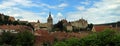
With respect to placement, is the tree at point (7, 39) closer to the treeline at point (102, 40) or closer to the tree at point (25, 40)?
the tree at point (25, 40)

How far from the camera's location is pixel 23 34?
81062mm

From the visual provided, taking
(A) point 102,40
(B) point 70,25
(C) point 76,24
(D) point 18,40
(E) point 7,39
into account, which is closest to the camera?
(A) point 102,40

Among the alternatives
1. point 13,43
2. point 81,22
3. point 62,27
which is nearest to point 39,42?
point 13,43

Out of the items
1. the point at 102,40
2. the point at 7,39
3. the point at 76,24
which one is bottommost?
the point at 76,24

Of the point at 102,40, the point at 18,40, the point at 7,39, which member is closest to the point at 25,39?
the point at 18,40

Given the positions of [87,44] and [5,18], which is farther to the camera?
[5,18]

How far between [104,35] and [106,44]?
100 centimetres

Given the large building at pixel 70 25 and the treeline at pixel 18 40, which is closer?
the treeline at pixel 18 40

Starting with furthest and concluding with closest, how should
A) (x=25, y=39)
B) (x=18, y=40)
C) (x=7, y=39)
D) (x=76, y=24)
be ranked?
1. (x=76, y=24)
2. (x=7, y=39)
3. (x=25, y=39)
4. (x=18, y=40)

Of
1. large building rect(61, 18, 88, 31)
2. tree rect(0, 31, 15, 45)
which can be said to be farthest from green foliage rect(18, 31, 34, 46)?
large building rect(61, 18, 88, 31)

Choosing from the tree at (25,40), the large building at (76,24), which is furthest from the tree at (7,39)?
the large building at (76,24)

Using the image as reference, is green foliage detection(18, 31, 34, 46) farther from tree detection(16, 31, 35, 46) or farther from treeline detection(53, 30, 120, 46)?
treeline detection(53, 30, 120, 46)

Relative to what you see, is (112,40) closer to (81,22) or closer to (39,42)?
(39,42)

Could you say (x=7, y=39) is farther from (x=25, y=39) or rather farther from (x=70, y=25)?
(x=70, y=25)
